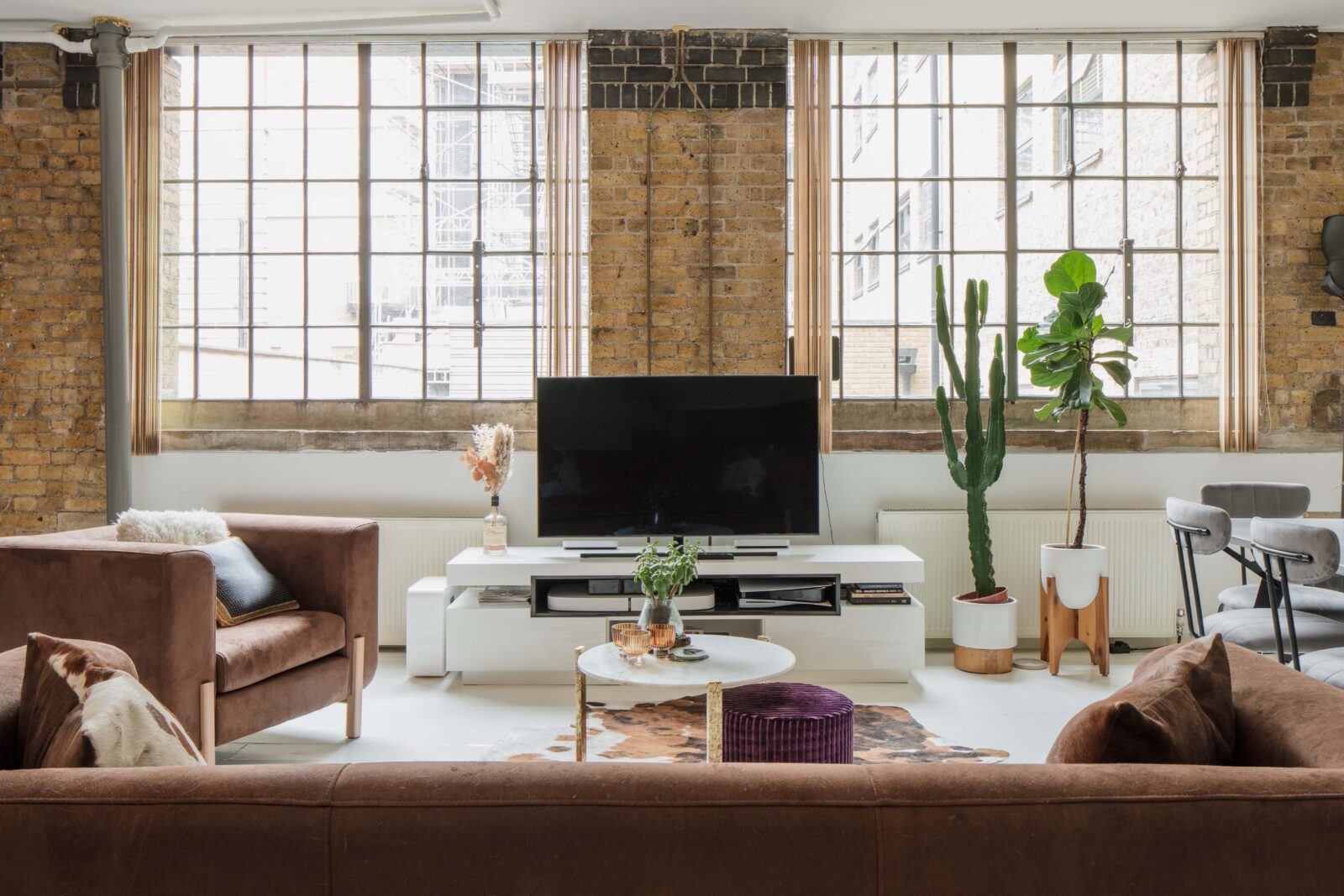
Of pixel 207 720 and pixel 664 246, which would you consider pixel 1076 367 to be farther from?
pixel 207 720

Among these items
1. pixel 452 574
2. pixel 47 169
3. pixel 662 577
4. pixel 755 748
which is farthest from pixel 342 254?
pixel 755 748

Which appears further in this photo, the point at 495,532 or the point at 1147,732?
the point at 495,532

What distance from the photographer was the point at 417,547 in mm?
4789

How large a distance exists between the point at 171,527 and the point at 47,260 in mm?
2458

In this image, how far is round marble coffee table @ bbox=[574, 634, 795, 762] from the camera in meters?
2.71

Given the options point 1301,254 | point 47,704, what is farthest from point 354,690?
point 1301,254

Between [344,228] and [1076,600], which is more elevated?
[344,228]

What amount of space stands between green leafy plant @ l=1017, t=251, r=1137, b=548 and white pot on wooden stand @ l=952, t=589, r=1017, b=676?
1.61ft

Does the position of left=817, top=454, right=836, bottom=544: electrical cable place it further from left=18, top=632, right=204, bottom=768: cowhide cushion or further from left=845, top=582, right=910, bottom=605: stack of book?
left=18, top=632, right=204, bottom=768: cowhide cushion

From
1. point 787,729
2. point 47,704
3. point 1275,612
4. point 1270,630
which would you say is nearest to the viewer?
point 47,704

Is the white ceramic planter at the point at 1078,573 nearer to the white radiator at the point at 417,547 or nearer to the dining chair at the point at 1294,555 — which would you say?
the dining chair at the point at 1294,555

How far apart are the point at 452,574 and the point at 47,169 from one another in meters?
3.10

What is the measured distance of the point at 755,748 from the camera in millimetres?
2594

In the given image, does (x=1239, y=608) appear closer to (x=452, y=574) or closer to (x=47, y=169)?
(x=452, y=574)
